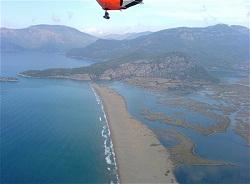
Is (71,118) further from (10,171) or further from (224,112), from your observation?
(224,112)

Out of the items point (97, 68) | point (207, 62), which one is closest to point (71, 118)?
point (97, 68)

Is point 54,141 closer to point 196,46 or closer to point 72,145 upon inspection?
point 72,145

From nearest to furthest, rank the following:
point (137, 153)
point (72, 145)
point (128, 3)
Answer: point (128, 3), point (137, 153), point (72, 145)

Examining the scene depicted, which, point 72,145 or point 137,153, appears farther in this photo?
point 72,145

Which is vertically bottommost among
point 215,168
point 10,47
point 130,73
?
point 215,168

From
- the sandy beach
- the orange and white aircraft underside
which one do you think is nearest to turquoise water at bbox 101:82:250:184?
the sandy beach

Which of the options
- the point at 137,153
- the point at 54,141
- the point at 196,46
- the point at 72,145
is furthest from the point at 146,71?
the point at 196,46
